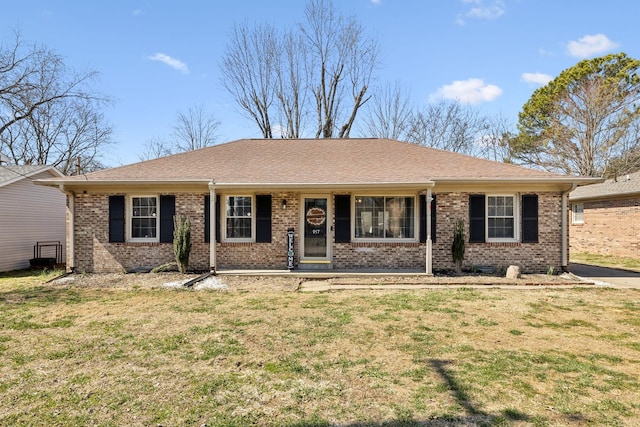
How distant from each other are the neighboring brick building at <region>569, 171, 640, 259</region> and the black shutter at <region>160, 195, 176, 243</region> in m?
16.6

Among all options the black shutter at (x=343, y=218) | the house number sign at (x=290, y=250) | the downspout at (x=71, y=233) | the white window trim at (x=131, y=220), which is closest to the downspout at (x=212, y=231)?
the white window trim at (x=131, y=220)

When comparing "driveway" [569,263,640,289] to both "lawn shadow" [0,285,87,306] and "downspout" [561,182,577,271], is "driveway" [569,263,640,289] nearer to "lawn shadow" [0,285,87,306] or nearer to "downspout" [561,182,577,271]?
"downspout" [561,182,577,271]

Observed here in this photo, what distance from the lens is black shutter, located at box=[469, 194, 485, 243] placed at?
996 cm

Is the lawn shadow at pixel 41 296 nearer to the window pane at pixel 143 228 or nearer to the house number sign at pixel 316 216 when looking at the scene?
the window pane at pixel 143 228

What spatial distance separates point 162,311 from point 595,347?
6.66 meters

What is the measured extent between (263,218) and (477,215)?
6175 mm

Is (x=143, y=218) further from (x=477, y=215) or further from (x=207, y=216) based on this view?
(x=477, y=215)

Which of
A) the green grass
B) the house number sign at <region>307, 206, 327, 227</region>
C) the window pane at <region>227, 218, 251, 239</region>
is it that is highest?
the house number sign at <region>307, 206, 327, 227</region>

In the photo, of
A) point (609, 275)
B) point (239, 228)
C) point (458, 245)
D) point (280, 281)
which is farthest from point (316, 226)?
point (609, 275)

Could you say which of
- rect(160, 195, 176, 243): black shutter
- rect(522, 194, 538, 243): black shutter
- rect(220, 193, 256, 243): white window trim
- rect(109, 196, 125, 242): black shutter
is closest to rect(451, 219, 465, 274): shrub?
rect(522, 194, 538, 243): black shutter

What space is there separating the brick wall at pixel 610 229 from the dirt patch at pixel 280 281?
285 inches

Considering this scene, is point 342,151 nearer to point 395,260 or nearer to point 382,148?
point 382,148

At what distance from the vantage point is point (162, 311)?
20.6ft

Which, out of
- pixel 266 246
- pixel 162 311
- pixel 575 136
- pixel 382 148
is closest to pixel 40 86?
pixel 266 246
